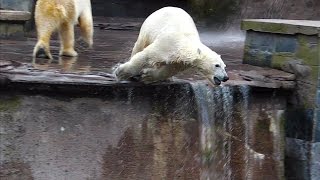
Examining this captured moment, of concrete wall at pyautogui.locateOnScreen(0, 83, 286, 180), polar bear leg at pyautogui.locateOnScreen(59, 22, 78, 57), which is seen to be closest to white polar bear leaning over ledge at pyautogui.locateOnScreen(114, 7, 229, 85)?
concrete wall at pyautogui.locateOnScreen(0, 83, 286, 180)

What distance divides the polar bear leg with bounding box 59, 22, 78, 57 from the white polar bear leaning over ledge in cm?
110

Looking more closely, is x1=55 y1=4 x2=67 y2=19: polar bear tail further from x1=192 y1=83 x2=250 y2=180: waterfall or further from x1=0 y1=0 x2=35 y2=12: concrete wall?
x1=0 y1=0 x2=35 y2=12: concrete wall

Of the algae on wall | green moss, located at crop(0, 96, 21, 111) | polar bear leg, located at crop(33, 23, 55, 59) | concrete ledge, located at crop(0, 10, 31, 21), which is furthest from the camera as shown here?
the algae on wall

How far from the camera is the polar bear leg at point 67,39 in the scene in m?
6.00

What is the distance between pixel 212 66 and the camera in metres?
4.61

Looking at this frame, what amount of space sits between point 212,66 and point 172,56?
0.32 metres

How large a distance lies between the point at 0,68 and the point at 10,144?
0.53 meters

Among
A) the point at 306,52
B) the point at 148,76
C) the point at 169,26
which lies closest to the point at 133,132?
the point at 148,76

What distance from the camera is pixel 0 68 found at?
4805 mm

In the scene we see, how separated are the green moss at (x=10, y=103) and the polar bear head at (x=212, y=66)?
4.17ft

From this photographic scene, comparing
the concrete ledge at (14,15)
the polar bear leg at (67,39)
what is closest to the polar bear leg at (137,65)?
the polar bear leg at (67,39)

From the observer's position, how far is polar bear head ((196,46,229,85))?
15.0 feet

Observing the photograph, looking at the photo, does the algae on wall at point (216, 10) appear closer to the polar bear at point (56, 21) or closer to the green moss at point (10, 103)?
the polar bear at point (56, 21)

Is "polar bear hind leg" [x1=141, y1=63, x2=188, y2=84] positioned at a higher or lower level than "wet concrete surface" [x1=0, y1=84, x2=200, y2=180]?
higher
